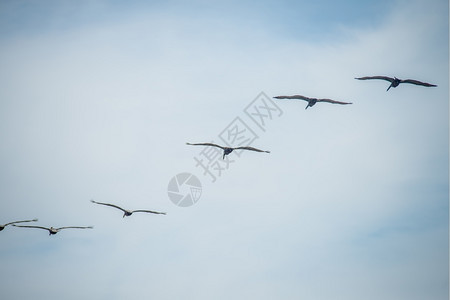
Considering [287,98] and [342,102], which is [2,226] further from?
[342,102]

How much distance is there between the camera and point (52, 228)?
75812 mm

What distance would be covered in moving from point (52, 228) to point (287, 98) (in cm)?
3687

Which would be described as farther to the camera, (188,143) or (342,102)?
(342,102)

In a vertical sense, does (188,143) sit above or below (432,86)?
below

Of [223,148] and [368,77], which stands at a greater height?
[368,77]

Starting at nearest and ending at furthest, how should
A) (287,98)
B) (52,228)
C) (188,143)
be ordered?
(188,143) < (287,98) < (52,228)

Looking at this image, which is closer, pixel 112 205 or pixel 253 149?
pixel 253 149

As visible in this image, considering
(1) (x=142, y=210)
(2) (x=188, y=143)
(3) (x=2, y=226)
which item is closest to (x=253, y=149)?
(2) (x=188, y=143)

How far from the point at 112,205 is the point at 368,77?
35.5 metres

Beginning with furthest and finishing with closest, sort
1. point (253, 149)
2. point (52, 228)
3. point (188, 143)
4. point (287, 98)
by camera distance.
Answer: point (52, 228) → point (287, 98) → point (253, 149) → point (188, 143)

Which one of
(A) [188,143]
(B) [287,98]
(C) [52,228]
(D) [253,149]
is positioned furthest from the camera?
(C) [52,228]

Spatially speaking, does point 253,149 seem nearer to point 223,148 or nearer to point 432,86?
point 223,148

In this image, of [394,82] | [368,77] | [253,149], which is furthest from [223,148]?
[394,82]

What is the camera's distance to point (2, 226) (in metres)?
67.4
